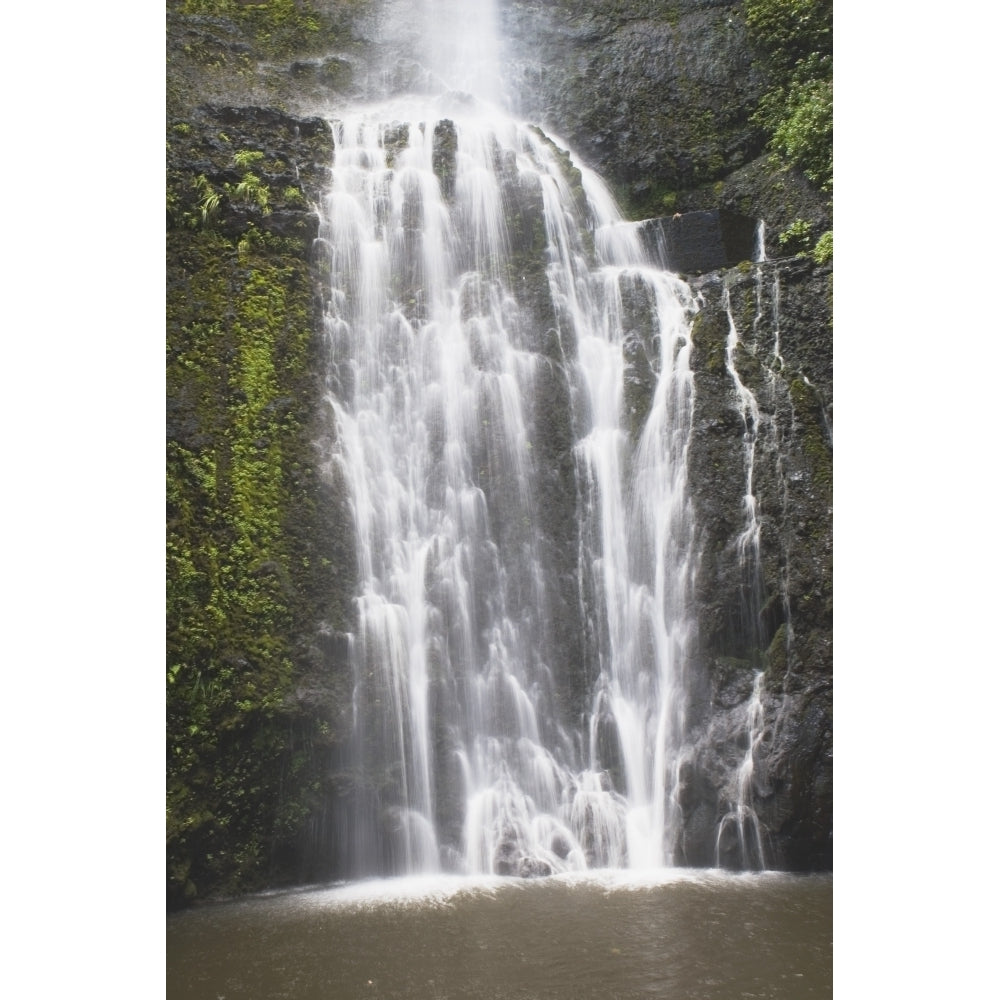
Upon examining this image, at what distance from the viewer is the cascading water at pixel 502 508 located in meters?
5.18

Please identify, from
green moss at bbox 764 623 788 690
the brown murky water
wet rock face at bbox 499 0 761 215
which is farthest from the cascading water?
wet rock face at bbox 499 0 761 215

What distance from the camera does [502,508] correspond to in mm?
5766

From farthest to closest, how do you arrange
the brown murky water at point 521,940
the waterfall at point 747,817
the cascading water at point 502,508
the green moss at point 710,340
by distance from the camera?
the green moss at point 710,340
the cascading water at point 502,508
the waterfall at point 747,817
the brown murky water at point 521,940

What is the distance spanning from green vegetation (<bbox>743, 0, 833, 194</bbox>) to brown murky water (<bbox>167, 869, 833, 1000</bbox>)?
5.69 meters

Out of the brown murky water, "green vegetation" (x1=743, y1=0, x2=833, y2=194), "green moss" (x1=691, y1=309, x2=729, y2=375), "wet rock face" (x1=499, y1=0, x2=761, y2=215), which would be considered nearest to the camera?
the brown murky water

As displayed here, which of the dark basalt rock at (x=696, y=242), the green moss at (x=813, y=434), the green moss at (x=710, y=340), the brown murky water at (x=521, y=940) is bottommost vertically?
the brown murky water at (x=521, y=940)

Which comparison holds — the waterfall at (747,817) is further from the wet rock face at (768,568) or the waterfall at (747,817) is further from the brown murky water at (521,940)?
the brown murky water at (521,940)

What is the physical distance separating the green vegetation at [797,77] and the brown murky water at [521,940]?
18.7ft

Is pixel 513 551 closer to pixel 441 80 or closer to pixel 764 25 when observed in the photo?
pixel 441 80

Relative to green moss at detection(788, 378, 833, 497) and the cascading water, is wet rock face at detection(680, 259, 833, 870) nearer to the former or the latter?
green moss at detection(788, 378, 833, 497)

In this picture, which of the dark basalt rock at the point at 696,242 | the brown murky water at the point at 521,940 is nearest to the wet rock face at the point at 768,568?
the brown murky water at the point at 521,940

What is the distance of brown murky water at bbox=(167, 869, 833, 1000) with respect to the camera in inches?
141
